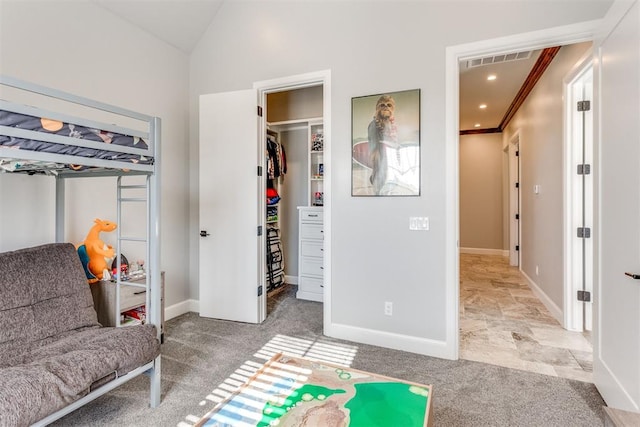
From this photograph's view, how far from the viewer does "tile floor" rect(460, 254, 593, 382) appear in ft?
7.75

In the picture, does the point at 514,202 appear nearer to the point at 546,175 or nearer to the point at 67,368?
the point at 546,175

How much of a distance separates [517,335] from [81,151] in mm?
3581

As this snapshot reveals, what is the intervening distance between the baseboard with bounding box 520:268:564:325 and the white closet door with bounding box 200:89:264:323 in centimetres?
305

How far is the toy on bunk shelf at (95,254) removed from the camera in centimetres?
238

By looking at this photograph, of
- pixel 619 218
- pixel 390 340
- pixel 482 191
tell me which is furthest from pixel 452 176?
pixel 482 191

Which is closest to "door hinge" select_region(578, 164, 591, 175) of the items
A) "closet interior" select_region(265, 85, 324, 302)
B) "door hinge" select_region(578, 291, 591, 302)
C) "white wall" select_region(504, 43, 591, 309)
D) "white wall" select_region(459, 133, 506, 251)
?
"white wall" select_region(504, 43, 591, 309)

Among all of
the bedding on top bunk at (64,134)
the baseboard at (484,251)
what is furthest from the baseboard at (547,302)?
the bedding on top bunk at (64,134)

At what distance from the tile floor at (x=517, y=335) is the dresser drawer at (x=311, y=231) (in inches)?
74.0

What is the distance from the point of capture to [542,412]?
1806mm

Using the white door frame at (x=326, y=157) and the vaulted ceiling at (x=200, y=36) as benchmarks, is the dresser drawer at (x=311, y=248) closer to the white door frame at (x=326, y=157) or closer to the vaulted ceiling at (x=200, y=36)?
the white door frame at (x=326, y=157)

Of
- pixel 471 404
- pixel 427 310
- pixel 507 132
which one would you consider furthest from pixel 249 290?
pixel 507 132

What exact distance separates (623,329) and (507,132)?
18.9 feet

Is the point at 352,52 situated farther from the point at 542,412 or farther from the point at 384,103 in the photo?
the point at 542,412

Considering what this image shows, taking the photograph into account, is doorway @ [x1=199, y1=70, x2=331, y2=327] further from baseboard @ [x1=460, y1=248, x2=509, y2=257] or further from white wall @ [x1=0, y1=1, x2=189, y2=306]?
baseboard @ [x1=460, y1=248, x2=509, y2=257]
